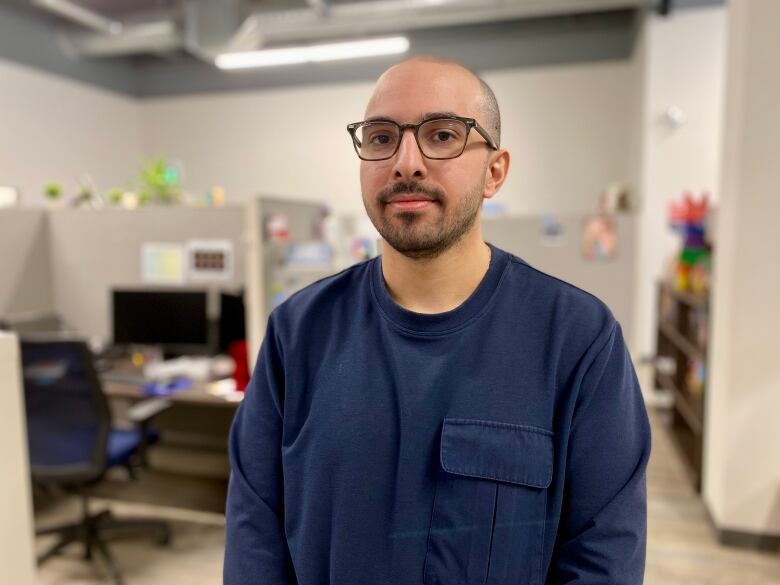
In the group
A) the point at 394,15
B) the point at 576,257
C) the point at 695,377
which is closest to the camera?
the point at 576,257

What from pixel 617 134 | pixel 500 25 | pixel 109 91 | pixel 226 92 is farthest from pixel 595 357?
pixel 109 91

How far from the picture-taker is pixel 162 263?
121 inches

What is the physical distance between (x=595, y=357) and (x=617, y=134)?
524 cm

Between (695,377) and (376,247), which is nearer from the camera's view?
(376,247)

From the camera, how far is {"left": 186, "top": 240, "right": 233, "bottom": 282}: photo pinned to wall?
2.94 metres

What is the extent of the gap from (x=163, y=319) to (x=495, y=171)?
2.47 metres

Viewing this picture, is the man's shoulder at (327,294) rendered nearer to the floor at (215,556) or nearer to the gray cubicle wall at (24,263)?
the floor at (215,556)

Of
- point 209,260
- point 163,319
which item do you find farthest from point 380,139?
point 163,319

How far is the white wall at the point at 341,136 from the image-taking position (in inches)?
216

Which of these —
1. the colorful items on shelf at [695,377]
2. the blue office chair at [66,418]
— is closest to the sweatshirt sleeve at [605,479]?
the blue office chair at [66,418]

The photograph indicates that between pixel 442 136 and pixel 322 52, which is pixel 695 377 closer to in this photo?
pixel 442 136

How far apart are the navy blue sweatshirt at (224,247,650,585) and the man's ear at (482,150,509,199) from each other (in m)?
0.10

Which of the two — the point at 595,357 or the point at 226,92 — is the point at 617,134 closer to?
the point at 226,92

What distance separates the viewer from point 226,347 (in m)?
2.89
